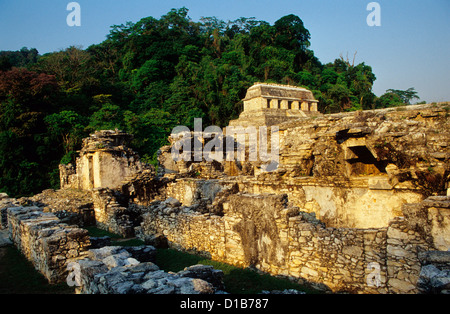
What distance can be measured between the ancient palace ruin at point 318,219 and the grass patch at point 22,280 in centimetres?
28

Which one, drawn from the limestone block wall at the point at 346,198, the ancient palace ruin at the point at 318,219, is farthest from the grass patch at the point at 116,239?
the limestone block wall at the point at 346,198

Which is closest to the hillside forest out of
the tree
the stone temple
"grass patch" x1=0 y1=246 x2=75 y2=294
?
the tree

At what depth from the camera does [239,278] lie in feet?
19.5

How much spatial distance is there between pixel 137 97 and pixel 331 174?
32256 millimetres

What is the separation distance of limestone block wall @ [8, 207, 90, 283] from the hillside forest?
52.1 feet

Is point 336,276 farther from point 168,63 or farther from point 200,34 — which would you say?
point 200,34

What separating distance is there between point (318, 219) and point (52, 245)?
19.8 feet

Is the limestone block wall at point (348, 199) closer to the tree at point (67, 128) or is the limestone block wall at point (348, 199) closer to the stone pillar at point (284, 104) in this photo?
the tree at point (67, 128)

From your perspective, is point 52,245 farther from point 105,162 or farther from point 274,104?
point 274,104

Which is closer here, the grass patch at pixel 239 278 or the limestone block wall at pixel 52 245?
the grass patch at pixel 239 278

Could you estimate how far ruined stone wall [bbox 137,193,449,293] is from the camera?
4.75 m

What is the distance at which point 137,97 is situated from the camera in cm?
3719

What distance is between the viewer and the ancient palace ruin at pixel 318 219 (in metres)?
4.71

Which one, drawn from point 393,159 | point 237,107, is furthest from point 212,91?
point 393,159
